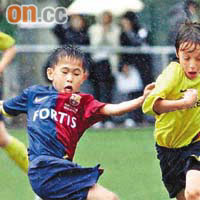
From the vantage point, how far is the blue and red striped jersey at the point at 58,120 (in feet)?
23.5

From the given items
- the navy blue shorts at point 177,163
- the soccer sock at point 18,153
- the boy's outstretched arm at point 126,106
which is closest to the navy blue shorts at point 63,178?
the boy's outstretched arm at point 126,106

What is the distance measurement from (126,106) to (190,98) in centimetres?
45

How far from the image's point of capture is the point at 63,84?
7348 millimetres

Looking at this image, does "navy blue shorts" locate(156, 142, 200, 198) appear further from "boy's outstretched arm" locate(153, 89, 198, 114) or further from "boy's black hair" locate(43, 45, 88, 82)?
"boy's black hair" locate(43, 45, 88, 82)

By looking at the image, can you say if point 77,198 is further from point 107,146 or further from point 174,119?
point 107,146

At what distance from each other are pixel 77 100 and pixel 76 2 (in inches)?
293

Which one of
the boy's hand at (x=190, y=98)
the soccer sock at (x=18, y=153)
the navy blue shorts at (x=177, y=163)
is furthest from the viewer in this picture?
the soccer sock at (x=18, y=153)

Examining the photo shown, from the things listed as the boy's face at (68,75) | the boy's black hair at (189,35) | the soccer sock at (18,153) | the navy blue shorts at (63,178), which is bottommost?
the soccer sock at (18,153)

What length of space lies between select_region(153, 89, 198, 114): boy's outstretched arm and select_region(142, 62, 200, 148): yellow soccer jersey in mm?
47

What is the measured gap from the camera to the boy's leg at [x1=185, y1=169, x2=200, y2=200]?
277 inches

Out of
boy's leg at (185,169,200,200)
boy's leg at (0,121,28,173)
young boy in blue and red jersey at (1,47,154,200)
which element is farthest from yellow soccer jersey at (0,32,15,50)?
boy's leg at (185,169,200,200)

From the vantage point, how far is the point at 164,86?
711cm

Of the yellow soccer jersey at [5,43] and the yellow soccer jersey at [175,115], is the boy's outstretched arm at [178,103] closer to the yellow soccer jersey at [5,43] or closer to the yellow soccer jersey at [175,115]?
the yellow soccer jersey at [175,115]

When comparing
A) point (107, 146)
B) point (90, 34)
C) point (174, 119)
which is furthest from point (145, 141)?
point (174, 119)
